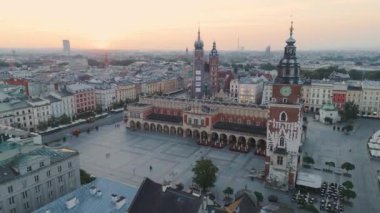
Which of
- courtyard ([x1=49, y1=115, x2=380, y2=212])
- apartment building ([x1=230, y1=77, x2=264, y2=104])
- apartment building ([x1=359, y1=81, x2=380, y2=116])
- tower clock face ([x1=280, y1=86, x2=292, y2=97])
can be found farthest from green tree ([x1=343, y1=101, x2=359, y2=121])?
tower clock face ([x1=280, y1=86, x2=292, y2=97])

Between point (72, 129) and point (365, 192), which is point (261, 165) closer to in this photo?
point (365, 192)

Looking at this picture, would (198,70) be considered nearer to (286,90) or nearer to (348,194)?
(286,90)

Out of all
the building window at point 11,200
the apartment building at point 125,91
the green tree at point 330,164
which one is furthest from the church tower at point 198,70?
the building window at point 11,200

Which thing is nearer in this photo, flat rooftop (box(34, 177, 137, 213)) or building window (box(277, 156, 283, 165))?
flat rooftop (box(34, 177, 137, 213))

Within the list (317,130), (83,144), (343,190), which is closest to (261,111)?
(317,130)

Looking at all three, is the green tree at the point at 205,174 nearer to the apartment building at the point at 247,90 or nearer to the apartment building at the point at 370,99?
the apartment building at the point at 247,90

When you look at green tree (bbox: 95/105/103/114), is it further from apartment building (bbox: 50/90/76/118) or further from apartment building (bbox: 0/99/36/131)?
apartment building (bbox: 0/99/36/131)
